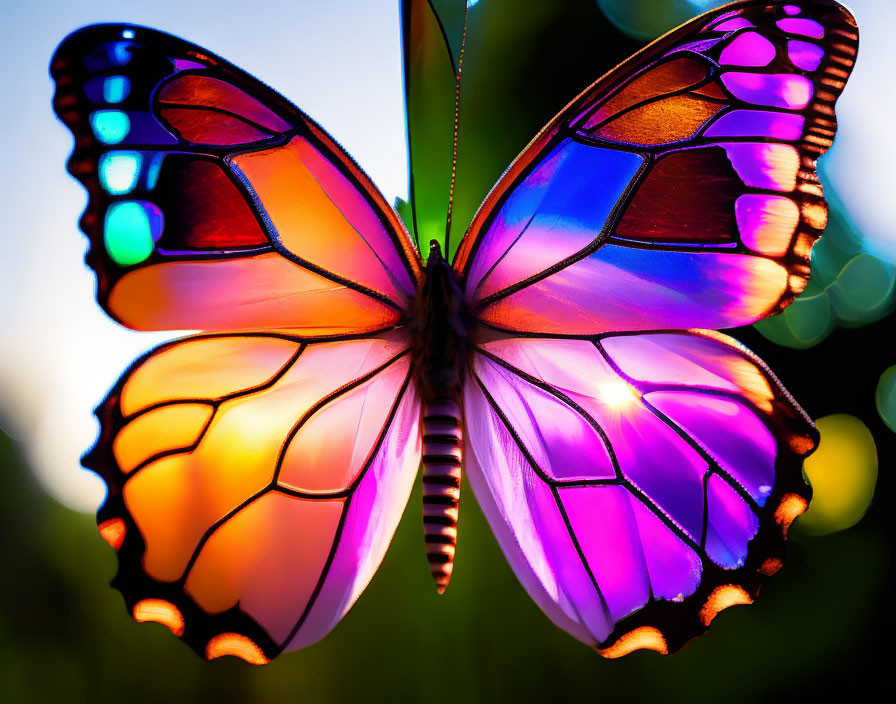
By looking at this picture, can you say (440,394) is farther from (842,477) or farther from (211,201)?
(842,477)

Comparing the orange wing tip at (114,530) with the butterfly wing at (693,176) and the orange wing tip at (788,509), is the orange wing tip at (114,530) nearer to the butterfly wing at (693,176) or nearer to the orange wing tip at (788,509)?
the butterfly wing at (693,176)

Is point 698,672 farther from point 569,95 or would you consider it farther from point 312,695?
point 569,95

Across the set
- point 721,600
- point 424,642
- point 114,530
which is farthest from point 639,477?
point 114,530

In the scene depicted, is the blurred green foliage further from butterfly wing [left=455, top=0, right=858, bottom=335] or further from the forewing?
butterfly wing [left=455, top=0, right=858, bottom=335]

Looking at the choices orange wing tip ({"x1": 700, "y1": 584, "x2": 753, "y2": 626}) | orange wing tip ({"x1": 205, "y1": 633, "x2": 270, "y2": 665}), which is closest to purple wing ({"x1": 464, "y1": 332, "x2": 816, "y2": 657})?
orange wing tip ({"x1": 700, "y1": 584, "x2": 753, "y2": 626})

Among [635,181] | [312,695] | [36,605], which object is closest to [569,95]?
[635,181]

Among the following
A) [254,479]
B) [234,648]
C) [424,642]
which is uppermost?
[254,479]
